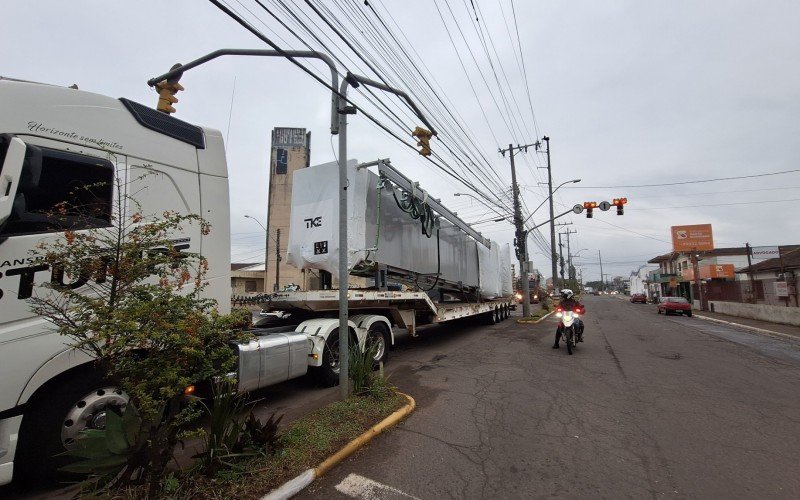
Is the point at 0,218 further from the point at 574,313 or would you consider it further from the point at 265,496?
the point at 574,313

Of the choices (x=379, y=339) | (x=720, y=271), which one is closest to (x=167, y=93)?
(x=379, y=339)

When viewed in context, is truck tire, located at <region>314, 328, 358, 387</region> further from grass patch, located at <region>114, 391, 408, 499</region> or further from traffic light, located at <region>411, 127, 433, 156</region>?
traffic light, located at <region>411, 127, 433, 156</region>

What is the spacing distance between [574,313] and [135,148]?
991cm

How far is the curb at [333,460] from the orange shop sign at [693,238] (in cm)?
4788

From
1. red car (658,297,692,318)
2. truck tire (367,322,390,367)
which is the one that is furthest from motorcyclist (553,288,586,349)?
red car (658,297,692,318)

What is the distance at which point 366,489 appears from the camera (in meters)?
3.34

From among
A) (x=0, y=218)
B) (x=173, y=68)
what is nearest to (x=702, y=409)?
(x=0, y=218)

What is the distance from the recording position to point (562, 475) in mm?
3568

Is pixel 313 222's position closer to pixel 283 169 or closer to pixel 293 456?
pixel 293 456

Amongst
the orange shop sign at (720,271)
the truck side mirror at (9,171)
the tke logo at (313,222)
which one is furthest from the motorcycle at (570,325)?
the orange shop sign at (720,271)

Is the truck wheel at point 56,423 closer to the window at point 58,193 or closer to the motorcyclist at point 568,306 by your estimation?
the window at point 58,193

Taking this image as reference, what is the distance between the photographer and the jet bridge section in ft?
23.6

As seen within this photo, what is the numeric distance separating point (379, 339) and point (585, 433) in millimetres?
4008

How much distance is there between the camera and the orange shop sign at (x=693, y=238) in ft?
135
